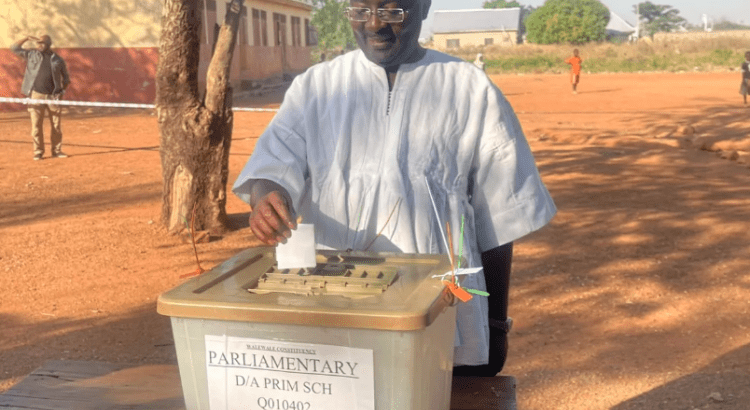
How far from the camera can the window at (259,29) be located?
28.7 meters

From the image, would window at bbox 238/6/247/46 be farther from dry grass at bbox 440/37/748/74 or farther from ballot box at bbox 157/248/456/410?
ballot box at bbox 157/248/456/410

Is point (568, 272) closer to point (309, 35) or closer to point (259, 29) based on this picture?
point (259, 29)

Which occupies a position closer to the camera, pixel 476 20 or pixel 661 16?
pixel 476 20

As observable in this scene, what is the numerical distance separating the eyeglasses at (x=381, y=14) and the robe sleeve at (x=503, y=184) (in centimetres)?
27

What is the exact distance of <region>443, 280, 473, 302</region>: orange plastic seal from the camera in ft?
4.80

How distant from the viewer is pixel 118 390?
222 cm

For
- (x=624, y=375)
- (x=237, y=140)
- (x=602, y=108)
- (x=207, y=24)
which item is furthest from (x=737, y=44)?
(x=624, y=375)

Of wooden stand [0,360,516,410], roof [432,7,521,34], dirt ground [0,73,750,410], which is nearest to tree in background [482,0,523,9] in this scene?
roof [432,7,521,34]

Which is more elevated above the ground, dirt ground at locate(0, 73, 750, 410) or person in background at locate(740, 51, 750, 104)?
person in background at locate(740, 51, 750, 104)

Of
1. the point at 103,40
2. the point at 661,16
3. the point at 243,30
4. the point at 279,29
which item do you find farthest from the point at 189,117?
the point at 661,16

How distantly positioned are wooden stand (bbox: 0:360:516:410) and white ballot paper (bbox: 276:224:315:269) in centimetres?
66

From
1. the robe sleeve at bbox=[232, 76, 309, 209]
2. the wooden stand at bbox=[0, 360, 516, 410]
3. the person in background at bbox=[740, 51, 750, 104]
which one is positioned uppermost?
the robe sleeve at bbox=[232, 76, 309, 209]

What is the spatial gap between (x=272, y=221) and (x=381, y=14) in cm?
60

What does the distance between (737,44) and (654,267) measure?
53.4 metres
